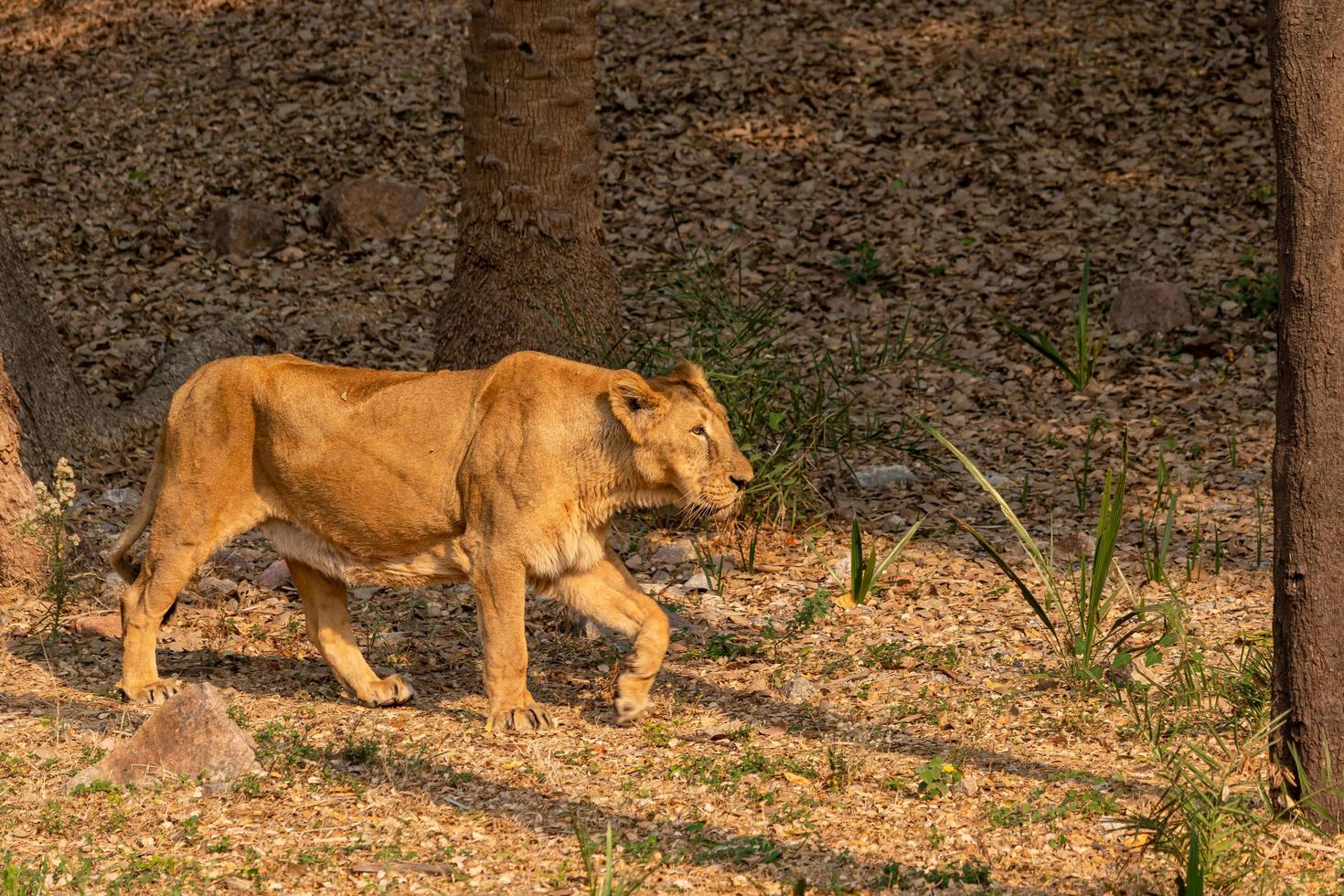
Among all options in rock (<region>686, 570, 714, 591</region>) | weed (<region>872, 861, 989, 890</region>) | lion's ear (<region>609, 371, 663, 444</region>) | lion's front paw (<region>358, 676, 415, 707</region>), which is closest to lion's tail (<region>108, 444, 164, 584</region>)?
lion's front paw (<region>358, 676, 415, 707</region>)

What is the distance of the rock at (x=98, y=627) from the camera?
711cm

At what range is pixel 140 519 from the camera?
6.51 m

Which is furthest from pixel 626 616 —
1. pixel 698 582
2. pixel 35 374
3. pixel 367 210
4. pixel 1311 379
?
pixel 367 210

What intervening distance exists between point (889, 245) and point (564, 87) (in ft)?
14.2

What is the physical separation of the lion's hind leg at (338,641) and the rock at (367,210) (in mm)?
6252

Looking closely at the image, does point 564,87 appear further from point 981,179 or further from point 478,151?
point 981,179

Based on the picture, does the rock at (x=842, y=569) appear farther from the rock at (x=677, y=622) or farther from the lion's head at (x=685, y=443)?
the lion's head at (x=685, y=443)

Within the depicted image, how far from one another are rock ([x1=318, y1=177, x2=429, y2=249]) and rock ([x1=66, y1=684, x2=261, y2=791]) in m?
7.42

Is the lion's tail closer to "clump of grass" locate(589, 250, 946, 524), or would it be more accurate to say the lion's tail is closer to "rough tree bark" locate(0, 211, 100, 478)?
"rough tree bark" locate(0, 211, 100, 478)

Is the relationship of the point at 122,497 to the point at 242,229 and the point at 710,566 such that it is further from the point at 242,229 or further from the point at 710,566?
the point at 242,229

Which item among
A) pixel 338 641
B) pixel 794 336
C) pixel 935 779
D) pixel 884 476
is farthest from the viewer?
pixel 794 336

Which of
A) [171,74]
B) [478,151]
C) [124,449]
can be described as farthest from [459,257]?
[171,74]

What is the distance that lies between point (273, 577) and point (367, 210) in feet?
17.2

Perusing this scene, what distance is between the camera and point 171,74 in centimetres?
1458
